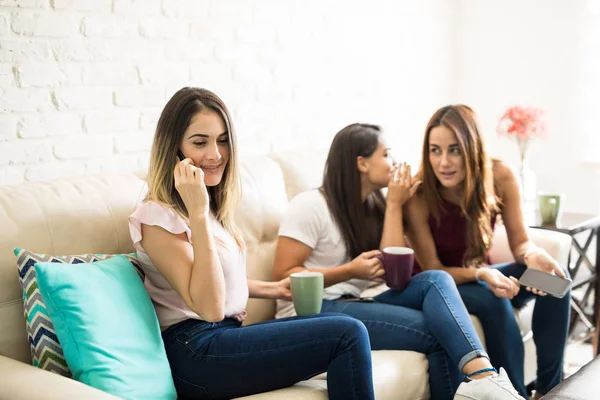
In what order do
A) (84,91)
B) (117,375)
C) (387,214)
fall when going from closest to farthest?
(117,375), (84,91), (387,214)

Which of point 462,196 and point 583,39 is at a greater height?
point 583,39

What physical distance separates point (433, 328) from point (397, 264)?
22cm

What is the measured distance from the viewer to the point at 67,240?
77.7 inches

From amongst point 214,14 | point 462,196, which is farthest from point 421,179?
point 214,14

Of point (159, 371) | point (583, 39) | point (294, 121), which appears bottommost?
point (159, 371)

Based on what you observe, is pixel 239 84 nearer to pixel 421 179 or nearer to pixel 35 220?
pixel 421 179

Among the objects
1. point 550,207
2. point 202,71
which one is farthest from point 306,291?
point 550,207

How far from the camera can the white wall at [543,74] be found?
13.1ft

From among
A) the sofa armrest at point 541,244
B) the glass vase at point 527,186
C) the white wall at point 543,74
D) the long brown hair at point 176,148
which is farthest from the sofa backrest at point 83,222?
the white wall at point 543,74

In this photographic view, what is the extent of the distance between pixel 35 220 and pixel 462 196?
143 centimetres

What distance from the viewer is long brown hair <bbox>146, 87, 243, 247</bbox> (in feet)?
6.34

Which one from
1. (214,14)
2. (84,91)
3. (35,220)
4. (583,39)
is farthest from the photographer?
(583,39)

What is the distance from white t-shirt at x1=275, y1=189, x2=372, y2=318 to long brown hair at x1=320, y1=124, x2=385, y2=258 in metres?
0.03

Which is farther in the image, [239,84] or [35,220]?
[239,84]
